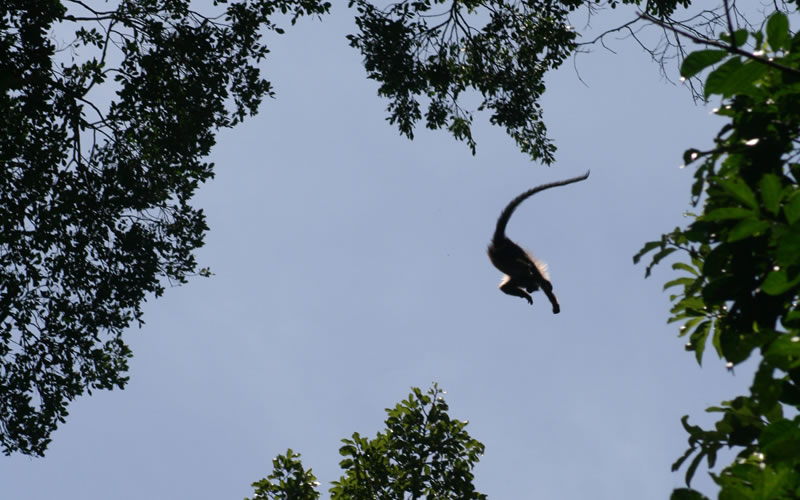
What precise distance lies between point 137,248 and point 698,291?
8.91m

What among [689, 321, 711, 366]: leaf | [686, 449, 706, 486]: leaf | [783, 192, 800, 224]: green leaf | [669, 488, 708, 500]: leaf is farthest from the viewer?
[689, 321, 711, 366]: leaf

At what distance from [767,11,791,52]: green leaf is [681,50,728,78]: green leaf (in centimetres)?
19

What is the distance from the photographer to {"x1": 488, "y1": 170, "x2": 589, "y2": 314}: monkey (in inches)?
499

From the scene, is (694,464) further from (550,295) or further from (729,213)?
(550,295)

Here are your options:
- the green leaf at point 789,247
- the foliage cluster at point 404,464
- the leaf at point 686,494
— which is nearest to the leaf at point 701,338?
the leaf at point 686,494

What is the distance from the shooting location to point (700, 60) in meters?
2.17

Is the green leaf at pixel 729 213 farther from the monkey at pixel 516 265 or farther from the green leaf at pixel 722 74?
the monkey at pixel 516 265

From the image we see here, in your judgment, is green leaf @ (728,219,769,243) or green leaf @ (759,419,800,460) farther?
green leaf @ (728,219,769,243)

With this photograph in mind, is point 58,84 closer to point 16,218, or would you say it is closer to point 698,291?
point 16,218

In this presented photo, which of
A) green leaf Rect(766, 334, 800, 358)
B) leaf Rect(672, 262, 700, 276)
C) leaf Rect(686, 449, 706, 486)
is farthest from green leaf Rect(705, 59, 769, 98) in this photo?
leaf Rect(686, 449, 706, 486)

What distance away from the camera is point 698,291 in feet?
11.5

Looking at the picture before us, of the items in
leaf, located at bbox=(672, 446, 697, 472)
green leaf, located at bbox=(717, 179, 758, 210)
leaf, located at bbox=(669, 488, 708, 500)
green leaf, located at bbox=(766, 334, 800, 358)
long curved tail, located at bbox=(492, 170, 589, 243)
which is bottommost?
leaf, located at bbox=(669, 488, 708, 500)

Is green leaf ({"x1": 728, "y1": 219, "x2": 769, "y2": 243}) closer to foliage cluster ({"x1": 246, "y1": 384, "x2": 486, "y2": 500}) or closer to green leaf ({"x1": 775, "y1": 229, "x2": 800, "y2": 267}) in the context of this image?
green leaf ({"x1": 775, "y1": 229, "x2": 800, "y2": 267})

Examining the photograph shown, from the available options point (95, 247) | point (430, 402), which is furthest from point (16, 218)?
point (430, 402)
